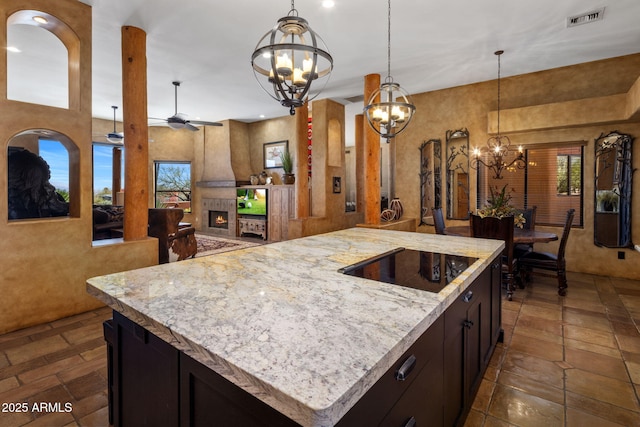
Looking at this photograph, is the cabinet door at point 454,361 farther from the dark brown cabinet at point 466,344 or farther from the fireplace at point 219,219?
the fireplace at point 219,219

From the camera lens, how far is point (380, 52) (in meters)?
4.54

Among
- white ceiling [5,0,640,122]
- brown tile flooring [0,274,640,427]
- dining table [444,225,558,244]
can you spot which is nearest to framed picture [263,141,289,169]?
white ceiling [5,0,640,122]

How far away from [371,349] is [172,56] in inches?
208

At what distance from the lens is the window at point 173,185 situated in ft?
31.3

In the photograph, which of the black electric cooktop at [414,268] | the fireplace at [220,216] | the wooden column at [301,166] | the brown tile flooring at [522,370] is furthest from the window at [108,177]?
the black electric cooktop at [414,268]

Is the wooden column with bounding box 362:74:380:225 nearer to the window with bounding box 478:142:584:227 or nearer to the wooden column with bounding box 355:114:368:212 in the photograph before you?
the window with bounding box 478:142:584:227

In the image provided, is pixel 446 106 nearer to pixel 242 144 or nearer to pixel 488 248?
pixel 488 248

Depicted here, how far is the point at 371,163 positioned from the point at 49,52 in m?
5.05

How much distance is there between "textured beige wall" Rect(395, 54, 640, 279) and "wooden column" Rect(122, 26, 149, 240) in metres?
5.02

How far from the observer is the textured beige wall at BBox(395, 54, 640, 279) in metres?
4.64

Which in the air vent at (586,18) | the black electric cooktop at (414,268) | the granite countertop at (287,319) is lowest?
the granite countertop at (287,319)

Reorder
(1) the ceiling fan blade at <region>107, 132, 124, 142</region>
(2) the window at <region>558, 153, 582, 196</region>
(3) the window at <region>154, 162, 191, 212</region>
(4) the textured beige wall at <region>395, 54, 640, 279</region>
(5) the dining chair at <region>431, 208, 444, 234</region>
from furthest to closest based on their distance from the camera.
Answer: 1. (3) the window at <region>154, 162, 191, 212</region>
2. (1) the ceiling fan blade at <region>107, 132, 124, 142</region>
3. (2) the window at <region>558, 153, 582, 196</region>
4. (5) the dining chair at <region>431, 208, 444, 234</region>
5. (4) the textured beige wall at <region>395, 54, 640, 279</region>

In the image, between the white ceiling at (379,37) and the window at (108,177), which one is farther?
the window at (108,177)

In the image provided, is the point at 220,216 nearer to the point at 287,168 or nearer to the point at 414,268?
the point at 287,168
